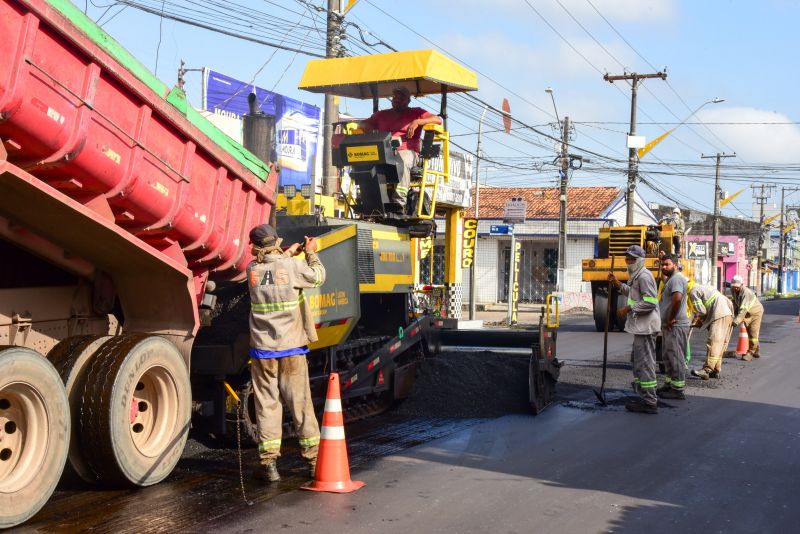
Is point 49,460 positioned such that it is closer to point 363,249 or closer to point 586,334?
point 363,249

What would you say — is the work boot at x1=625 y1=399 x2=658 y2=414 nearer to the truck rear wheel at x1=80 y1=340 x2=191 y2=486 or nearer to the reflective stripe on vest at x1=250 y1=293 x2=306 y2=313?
the reflective stripe on vest at x1=250 y1=293 x2=306 y2=313

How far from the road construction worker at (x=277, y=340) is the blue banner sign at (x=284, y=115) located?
14724mm

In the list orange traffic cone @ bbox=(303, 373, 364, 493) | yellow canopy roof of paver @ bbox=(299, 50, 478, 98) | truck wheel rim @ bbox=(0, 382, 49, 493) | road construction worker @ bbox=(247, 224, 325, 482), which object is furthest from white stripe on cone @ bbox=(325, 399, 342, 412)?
yellow canopy roof of paver @ bbox=(299, 50, 478, 98)

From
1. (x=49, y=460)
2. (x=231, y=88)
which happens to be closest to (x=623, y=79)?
(x=231, y=88)

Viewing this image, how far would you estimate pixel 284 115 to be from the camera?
23547 mm

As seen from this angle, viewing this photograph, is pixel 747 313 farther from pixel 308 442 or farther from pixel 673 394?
pixel 308 442

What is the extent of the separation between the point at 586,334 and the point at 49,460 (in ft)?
58.8

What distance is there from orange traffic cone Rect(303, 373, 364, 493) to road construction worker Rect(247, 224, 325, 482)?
34cm

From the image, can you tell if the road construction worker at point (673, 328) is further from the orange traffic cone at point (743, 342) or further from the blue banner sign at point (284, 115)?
the blue banner sign at point (284, 115)

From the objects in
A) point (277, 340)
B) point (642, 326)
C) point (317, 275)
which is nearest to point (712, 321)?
point (642, 326)

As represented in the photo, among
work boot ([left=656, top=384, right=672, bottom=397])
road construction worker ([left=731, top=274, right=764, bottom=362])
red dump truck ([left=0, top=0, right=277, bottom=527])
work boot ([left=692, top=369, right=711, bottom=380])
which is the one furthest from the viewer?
road construction worker ([left=731, top=274, right=764, bottom=362])

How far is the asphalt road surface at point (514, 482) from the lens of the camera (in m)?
5.48

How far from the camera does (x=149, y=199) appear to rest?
19.6 feet

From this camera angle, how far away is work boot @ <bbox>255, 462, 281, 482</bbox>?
6.38 meters
